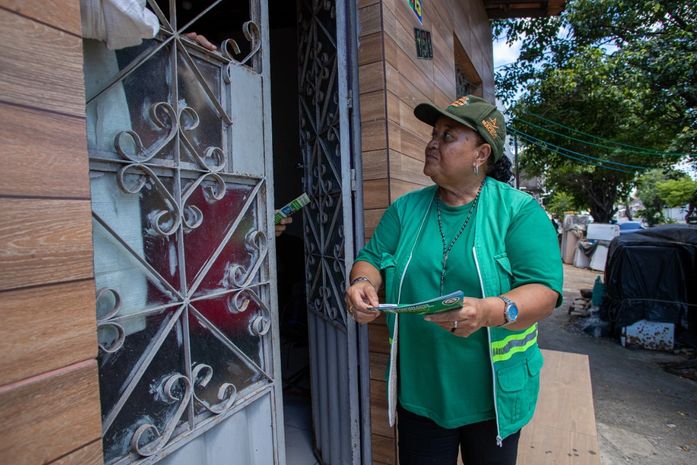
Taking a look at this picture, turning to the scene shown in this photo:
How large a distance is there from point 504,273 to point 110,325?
1.26 meters

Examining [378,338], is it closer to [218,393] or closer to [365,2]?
[218,393]

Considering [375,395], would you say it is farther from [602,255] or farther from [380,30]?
[602,255]

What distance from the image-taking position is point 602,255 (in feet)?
50.6

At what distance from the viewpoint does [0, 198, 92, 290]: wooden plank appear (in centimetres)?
73

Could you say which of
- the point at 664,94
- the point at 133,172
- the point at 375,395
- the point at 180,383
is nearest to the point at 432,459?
the point at 375,395

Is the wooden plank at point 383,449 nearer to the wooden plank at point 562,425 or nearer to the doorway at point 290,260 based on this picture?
the doorway at point 290,260

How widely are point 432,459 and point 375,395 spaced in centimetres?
64

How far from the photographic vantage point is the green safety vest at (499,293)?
4.90 ft

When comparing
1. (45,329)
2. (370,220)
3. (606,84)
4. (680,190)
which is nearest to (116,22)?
(45,329)

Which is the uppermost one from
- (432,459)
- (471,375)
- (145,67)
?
(145,67)

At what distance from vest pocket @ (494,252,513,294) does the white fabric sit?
4.25ft

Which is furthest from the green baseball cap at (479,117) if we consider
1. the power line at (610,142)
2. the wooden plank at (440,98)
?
the power line at (610,142)

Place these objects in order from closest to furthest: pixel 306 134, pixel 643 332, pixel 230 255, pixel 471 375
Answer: pixel 471 375
pixel 230 255
pixel 306 134
pixel 643 332

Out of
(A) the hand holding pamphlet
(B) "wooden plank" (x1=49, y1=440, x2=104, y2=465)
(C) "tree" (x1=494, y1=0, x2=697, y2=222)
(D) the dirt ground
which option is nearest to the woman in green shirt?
(A) the hand holding pamphlet
